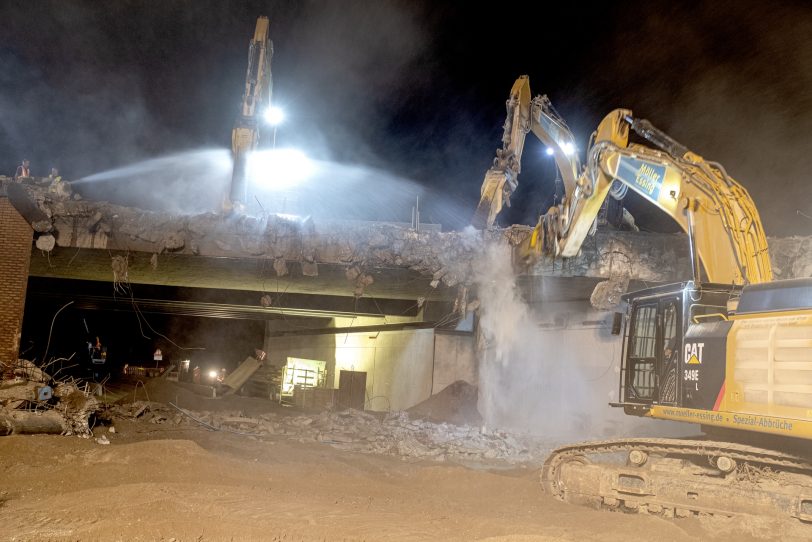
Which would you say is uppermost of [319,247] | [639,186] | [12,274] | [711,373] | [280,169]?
[280,169]

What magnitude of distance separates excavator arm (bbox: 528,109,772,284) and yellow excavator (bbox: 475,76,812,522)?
2cm

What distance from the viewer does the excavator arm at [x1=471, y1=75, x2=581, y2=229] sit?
12117 millimetres

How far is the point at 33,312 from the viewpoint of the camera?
26.4m

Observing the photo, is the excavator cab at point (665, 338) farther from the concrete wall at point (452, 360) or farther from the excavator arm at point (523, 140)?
the concrete wall at point (452, 360)

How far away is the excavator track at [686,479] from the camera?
5551 mm

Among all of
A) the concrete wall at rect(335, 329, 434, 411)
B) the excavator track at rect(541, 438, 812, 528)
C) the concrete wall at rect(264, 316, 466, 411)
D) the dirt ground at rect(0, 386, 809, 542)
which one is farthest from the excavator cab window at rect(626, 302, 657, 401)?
the concrete wall at rect(335, 329, 434, 411)

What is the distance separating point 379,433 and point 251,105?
14.1 m

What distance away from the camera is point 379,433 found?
13258mm

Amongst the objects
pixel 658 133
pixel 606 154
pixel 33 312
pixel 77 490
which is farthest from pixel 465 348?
pixel 33 312

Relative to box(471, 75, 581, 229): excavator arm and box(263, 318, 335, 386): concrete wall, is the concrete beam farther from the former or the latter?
box(263, 318, 335, 386): concrete wall

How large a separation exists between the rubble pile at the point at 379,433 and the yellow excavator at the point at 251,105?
9.75 meters

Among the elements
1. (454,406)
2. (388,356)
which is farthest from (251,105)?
(454,406)

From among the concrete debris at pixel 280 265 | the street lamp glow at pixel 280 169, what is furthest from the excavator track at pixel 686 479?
the street lamp glow at pixel 280 169

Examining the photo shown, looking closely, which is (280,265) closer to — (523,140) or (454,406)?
(454,406)
